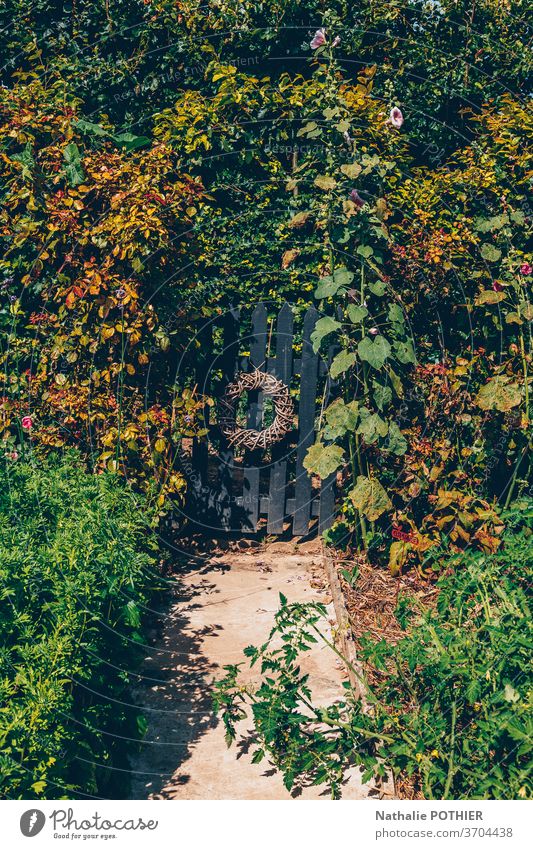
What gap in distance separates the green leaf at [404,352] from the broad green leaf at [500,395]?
50cm

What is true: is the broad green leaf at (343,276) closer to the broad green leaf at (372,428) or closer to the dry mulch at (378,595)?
the broad green leaf at (372,428)

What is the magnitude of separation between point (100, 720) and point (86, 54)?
16.1 ft

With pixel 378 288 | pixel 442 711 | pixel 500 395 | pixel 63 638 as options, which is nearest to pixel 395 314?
pixel 378 288

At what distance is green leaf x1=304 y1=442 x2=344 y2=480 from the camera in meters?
5.12

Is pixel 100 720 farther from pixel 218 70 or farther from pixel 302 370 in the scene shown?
pixel 218 70

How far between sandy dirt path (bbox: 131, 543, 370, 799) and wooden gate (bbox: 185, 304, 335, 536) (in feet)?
0.90

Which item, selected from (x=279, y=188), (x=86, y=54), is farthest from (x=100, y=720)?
(x=86, y=54)

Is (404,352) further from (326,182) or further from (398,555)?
(398,555)

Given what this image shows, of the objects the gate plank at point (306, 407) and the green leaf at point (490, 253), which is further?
the gate plank at point (306, 407)

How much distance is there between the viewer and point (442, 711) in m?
3.37

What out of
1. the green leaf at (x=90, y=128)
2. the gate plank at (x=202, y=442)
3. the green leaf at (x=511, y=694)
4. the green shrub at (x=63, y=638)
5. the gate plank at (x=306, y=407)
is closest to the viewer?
the green shrub at (x=63, y=638)

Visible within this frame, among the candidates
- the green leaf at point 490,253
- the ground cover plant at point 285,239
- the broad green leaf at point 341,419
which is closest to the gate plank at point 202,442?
the ground cover plant at point 285,239

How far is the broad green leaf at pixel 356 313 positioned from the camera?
4.84 meters
